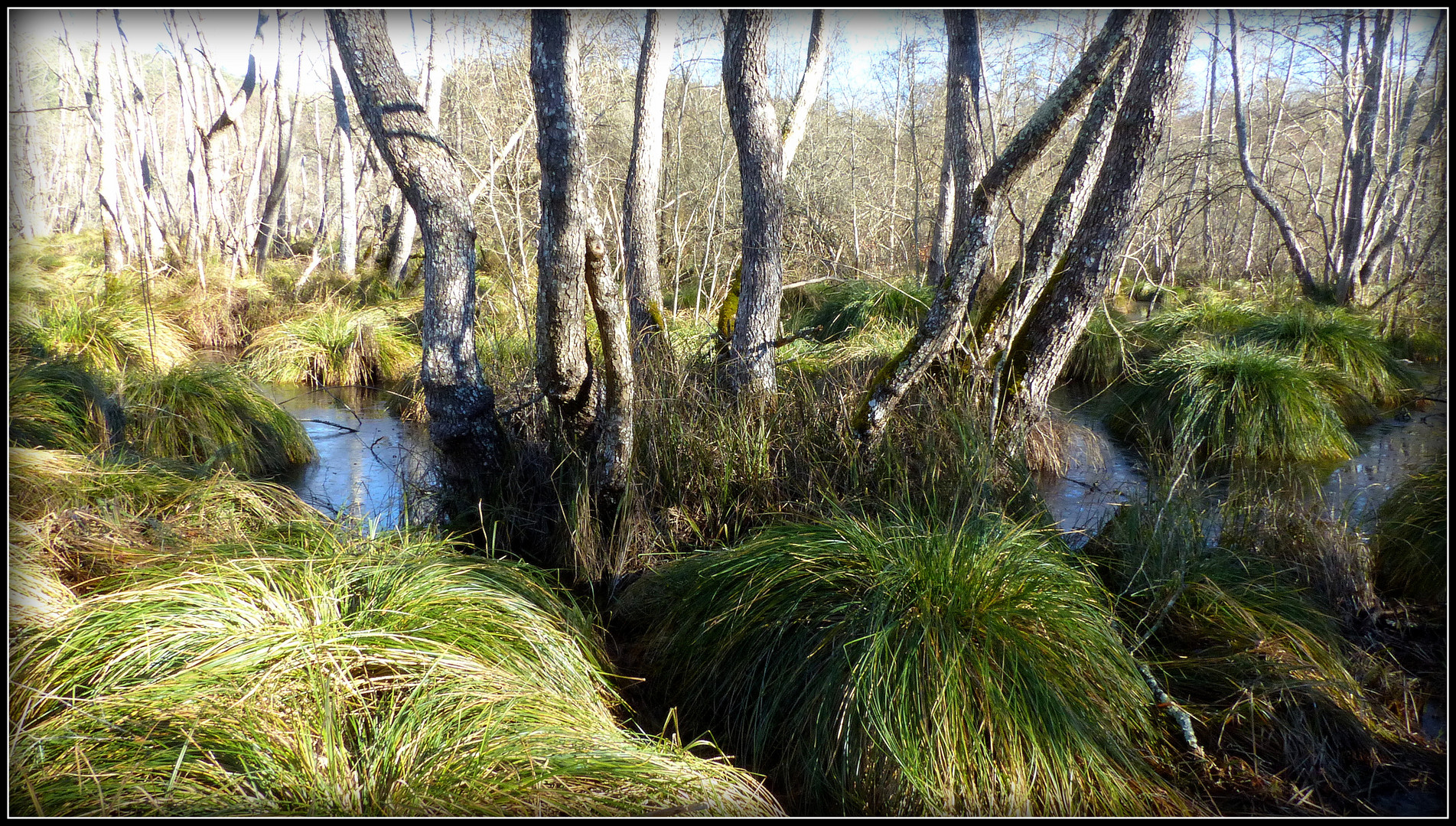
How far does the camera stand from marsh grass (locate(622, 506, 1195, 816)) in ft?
8.54

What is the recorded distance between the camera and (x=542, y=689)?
9.05ft

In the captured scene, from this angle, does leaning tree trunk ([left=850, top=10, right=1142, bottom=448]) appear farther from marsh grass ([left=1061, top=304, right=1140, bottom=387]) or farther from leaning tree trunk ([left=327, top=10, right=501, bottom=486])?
marsh grass ([left=1061, top=304, right=1140, bottom=387])

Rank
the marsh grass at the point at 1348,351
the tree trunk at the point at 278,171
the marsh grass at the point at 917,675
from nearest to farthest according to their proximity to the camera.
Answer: the marsh grass at the point at 917,675 < the marsh grass at the point at 1348,351 < the tree trunk at the point at 278,171

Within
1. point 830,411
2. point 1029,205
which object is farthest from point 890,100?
point 830,411

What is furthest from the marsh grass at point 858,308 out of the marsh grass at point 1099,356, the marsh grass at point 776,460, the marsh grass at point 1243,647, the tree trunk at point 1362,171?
the tree trunk at point 1362,171

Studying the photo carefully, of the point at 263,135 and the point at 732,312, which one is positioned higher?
the point at 263,135

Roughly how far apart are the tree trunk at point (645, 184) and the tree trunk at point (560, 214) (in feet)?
5.17

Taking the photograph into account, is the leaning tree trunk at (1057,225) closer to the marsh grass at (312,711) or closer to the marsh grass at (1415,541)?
the marsh grass at (1415,541)

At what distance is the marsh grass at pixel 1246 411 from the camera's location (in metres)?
6.72

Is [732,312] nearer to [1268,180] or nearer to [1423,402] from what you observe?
[1423,402]

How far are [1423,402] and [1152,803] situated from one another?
842 cm

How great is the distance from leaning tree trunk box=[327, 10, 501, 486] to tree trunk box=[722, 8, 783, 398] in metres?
1.61

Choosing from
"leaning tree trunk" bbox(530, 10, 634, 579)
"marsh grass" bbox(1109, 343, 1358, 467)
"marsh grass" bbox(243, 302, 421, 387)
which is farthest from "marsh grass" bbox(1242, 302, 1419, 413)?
"marsh grass" bbox(243, 302, 421, 387)

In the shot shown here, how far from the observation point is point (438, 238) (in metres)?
4.52
